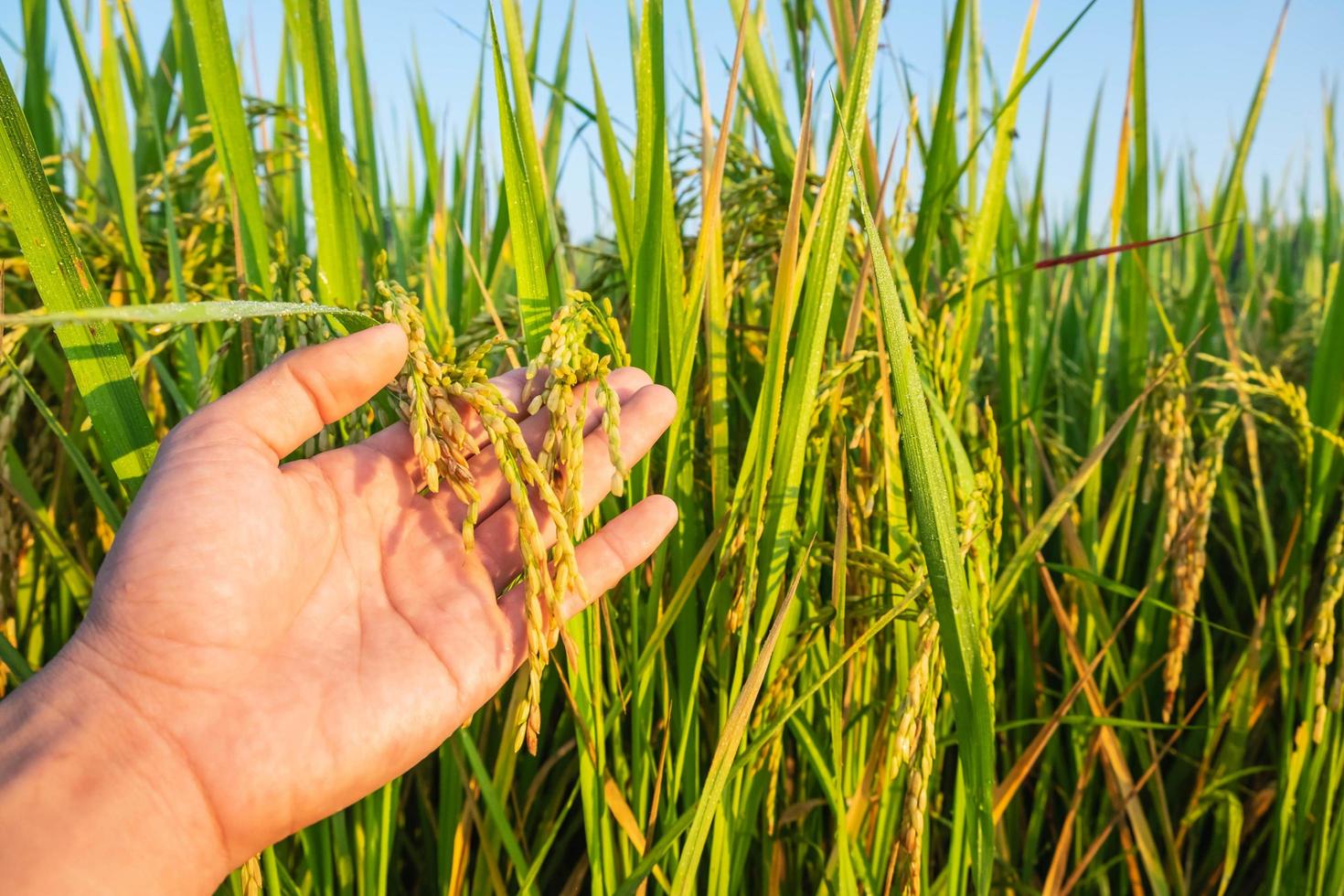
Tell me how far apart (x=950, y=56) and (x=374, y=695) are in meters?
1.27

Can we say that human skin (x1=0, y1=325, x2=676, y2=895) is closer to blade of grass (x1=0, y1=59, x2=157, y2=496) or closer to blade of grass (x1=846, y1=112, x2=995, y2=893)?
blade of grass (x1=0, y1=59, x2=157, y2=496)

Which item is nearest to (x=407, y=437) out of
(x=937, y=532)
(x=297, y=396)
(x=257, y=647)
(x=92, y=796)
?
(x=297, y=396)

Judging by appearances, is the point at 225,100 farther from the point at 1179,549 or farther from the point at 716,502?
the point at 1179,549

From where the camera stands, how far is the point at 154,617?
98 cm

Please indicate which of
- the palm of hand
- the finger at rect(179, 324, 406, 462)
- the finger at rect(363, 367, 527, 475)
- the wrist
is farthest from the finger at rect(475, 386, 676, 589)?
the wrist

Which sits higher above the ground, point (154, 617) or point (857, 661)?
point (154, 617)

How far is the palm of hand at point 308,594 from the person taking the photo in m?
0.99

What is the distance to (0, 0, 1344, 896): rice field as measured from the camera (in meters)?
1.04

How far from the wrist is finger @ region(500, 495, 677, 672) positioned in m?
0.40

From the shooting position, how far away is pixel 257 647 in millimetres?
1072

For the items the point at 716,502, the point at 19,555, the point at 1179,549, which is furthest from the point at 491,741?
the point at 1179,549

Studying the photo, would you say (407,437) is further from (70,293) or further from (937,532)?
(937,532)

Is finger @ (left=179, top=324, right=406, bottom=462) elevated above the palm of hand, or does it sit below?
above

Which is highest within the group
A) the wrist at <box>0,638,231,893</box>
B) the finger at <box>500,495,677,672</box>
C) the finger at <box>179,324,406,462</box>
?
the finger at <box>179,324,406,462</box>
